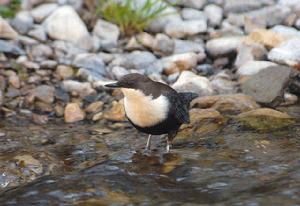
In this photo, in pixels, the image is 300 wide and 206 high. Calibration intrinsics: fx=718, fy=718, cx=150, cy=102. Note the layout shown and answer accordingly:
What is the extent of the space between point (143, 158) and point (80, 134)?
5.09 feet

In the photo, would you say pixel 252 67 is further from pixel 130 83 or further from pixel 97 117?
pixel 130 83

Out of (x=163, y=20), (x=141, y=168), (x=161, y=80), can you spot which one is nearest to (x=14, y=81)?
(x=161, y=80)

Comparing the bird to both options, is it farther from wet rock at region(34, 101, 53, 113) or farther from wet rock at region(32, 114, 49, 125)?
wet rock at region(34, 101, 53, 113)

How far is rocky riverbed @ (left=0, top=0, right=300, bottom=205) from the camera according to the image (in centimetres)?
507

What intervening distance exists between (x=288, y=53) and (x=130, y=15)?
2250 millimetres

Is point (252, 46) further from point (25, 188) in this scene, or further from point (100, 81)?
point (25, 188)

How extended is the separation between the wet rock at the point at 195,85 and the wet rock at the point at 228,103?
37 centimetres

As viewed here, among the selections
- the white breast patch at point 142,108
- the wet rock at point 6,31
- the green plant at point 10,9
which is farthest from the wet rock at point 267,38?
the white breast patch at point 142,108

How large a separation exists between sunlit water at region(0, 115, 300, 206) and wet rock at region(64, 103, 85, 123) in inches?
11.4

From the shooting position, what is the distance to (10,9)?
975 centimetres

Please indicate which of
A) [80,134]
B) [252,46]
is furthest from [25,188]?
[252,46]

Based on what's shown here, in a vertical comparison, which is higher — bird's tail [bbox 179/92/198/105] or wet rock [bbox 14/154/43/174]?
bird's tail [bbox 179/92/198/105]

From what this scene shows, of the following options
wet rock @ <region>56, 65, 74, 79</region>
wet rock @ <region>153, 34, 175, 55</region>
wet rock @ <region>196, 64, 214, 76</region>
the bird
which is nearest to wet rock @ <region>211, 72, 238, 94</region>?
wet rock @ <region>196, 64, 214, 76</region>

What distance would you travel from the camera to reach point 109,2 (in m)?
9.82
